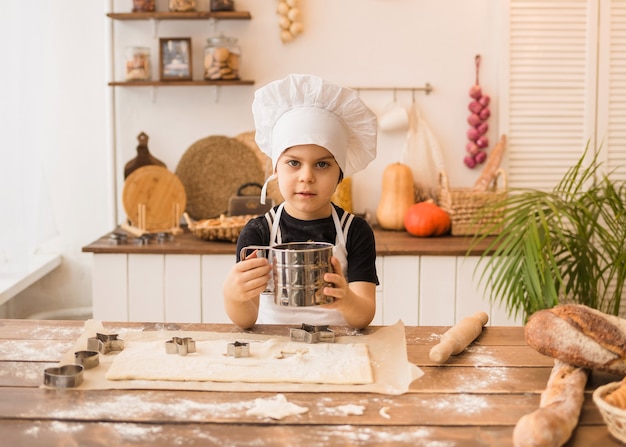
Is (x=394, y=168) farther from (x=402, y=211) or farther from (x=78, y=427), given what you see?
(x=78, y=427)

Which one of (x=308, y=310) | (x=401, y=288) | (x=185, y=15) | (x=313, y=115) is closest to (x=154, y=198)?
(x=185, y=15)

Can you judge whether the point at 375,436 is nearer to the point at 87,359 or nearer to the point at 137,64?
the point at 87,359

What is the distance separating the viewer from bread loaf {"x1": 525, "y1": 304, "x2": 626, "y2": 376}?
1226mm

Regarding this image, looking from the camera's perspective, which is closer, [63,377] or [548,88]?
[63,377]

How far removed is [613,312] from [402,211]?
39.2 inches

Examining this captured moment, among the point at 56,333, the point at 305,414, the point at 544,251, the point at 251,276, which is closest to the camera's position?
the point at 305,414

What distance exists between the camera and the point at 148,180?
3293 millimetres

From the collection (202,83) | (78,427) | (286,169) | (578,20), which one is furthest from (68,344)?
(578,20)

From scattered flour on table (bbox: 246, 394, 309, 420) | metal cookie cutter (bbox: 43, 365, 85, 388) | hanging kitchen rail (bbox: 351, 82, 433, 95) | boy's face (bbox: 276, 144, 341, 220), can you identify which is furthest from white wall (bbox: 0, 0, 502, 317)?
scattered flour on table (bbox: 246, 394, 309, 420)

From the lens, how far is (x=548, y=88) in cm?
347

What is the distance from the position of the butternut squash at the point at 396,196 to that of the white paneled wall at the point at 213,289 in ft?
1.52

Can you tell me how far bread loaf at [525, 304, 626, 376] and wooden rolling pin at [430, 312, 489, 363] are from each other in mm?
163

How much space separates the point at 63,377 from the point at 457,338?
0.71 m

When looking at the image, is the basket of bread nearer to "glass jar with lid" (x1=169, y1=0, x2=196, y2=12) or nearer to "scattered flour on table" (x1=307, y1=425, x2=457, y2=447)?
"glass jar with lid" (x1=169, y1=0, x2=196, y2=12)
